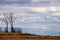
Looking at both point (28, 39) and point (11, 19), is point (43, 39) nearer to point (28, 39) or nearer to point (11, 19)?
point (28, 39)

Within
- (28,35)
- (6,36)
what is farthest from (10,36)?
(28,35)

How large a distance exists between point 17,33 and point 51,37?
2.02 metres

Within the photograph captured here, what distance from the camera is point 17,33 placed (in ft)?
37.8

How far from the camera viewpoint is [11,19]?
1220 cm

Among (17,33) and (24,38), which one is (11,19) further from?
(24,38)

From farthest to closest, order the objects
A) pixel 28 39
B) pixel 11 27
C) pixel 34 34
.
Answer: pixel 11 27
pixel 34 34
pixel 28 39

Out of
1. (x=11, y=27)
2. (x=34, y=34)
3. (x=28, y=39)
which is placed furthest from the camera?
(x=11, y=27)

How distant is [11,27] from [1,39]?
1577 millimetres

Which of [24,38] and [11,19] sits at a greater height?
[11,19]

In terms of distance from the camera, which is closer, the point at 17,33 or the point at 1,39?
the point at 1,39

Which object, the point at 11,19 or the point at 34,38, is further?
the point at 11,19

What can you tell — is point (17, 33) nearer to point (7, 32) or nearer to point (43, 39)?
point (7, 32)

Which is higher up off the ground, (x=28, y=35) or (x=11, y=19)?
(x=11, y=19)

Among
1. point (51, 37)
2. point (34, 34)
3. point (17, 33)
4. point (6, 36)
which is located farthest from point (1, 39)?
point (51, 37)
